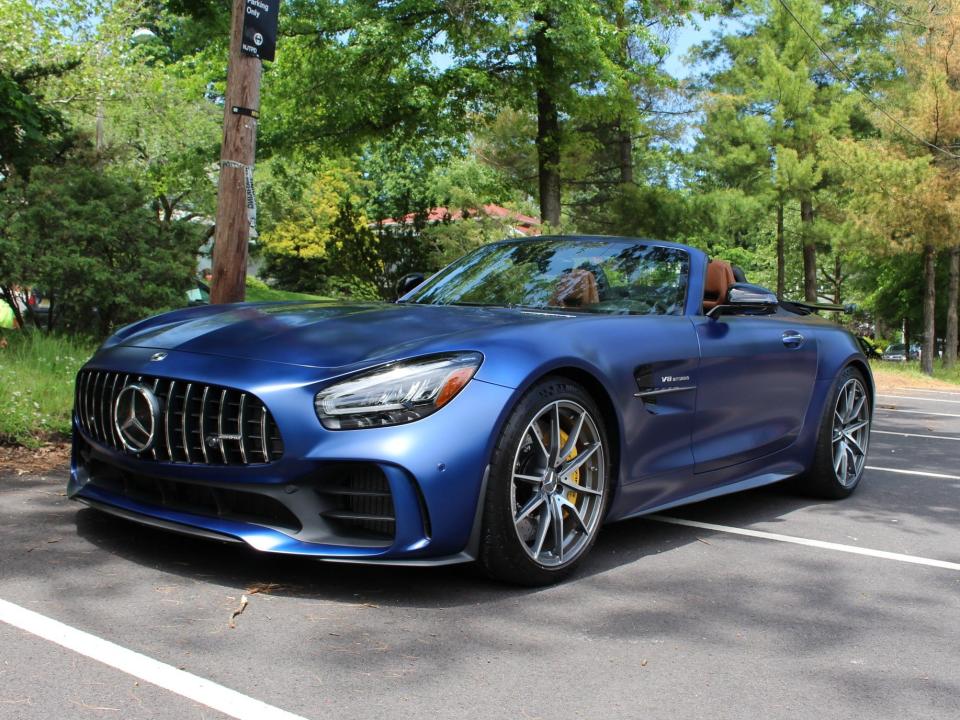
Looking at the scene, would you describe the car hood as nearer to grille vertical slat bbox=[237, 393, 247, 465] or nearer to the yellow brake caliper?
grille vertical slat bbox=[237, 393, 247, 465]

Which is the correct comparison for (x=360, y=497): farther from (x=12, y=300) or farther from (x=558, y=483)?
(x=12, y=300)

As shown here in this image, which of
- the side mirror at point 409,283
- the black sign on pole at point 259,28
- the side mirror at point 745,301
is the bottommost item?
the side mirror at point 745,301

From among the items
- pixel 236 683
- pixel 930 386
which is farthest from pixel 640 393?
pixel 930 386

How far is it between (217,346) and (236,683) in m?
1.43

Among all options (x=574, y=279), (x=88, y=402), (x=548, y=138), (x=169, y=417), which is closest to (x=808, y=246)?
(x=548, y=138)

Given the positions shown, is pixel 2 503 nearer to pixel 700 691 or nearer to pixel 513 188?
pixel 700 691

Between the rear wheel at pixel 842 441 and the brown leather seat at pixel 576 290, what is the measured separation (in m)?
1.80

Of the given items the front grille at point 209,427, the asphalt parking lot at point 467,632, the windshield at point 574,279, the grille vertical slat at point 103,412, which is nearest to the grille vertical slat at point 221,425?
the front grille at point 209,427

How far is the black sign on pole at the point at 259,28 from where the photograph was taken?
7.12 m

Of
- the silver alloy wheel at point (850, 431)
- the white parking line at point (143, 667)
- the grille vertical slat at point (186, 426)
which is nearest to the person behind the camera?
the white parking line at point (143, 667)

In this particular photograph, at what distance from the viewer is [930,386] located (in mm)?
21641

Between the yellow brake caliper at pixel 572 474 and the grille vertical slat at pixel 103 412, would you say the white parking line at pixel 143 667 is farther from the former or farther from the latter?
the yellow brake caliper at pixel 572 474

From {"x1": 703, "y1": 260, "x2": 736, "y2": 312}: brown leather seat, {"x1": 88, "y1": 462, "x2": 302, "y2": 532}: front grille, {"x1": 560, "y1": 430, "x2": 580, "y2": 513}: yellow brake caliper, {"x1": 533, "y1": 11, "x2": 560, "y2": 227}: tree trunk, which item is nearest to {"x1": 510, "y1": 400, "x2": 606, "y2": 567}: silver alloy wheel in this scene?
{"x1": 560, "y1": 430, "x2": 580, "y2": 513}: yellow brake caliper

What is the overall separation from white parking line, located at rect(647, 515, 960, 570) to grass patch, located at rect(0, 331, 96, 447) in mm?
3784
